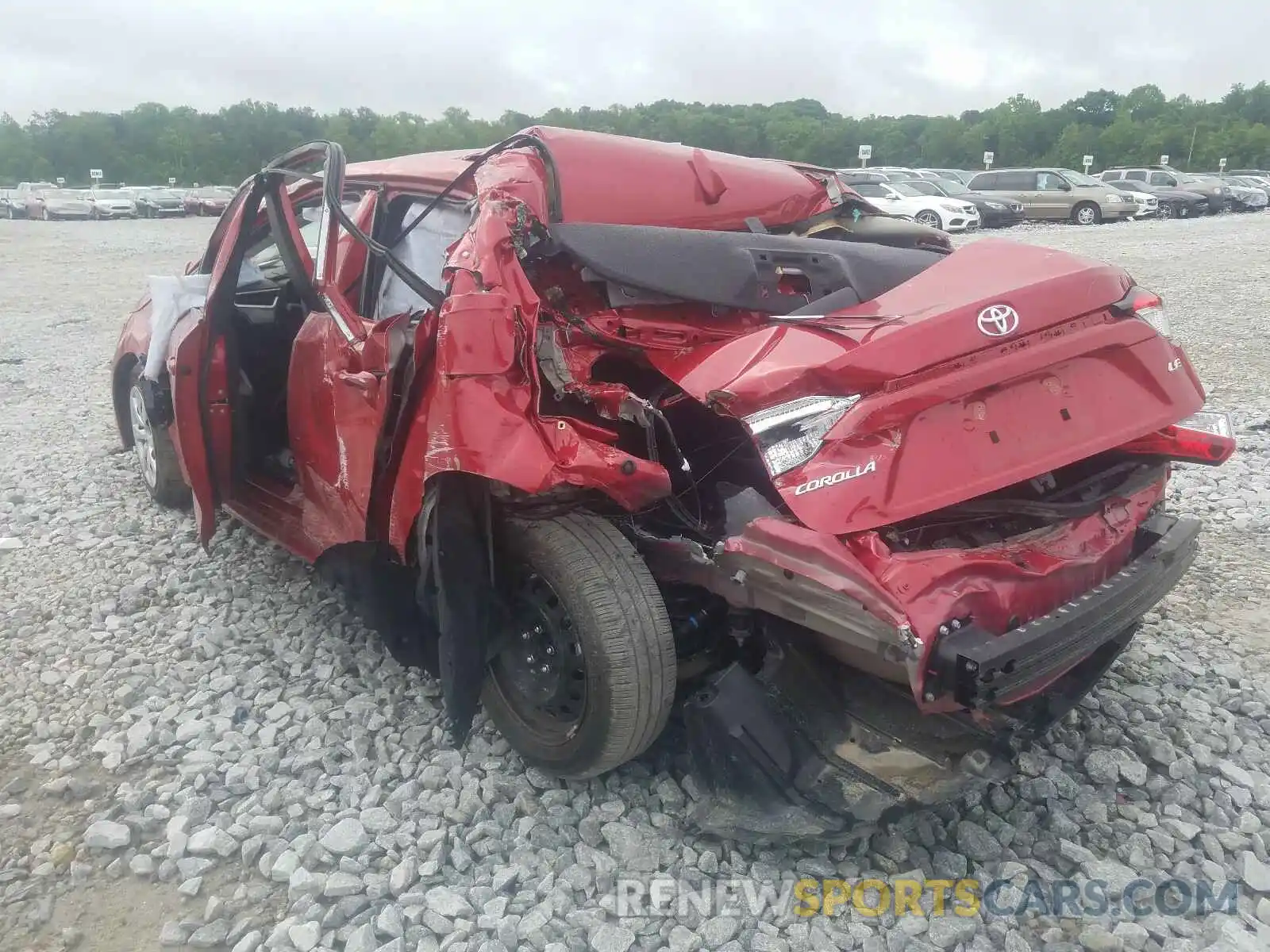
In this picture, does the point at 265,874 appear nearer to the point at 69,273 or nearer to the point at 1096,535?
the point at 1096,535

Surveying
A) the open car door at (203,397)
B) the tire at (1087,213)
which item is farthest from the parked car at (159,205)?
the open car door at (203,397)

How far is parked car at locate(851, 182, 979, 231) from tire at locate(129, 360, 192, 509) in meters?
17.3

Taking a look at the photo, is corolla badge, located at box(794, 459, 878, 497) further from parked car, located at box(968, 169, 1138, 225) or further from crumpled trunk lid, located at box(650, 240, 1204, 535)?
parked car, located at box(968, 169, 1138, 225)

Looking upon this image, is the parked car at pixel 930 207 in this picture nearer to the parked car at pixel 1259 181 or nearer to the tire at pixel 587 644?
the parked car at pixel 1259 181

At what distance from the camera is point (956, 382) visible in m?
2.39

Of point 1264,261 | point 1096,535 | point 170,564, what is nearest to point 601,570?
point 1096,535

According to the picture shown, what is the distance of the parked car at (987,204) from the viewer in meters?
21.7

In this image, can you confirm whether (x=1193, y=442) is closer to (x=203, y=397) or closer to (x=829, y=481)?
(x=829, y=481)

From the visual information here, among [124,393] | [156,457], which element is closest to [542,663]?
[156,457]

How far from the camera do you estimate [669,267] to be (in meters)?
3.02

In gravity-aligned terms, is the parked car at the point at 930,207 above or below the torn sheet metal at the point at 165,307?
above

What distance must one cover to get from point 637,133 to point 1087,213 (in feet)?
119

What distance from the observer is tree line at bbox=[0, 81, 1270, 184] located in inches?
2186

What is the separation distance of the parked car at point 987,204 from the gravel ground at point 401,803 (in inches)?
759
